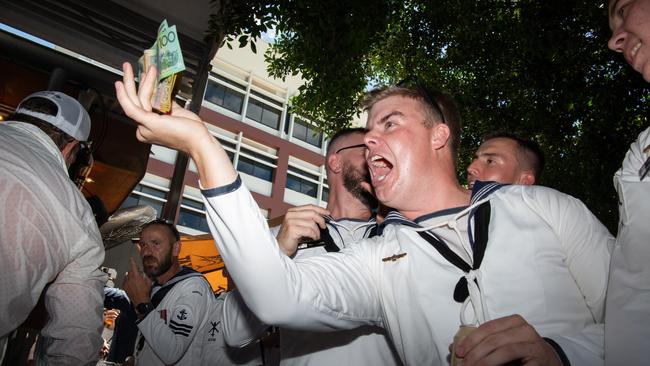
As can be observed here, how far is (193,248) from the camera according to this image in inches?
439

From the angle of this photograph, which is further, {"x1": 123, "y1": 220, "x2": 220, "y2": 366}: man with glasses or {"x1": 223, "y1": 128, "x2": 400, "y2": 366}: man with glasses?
{"x1": 123, "y1": 220, "x2": 220, "y2": 366}: man with glasses

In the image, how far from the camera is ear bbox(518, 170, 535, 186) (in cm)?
348

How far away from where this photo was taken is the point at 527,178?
352 centimetres

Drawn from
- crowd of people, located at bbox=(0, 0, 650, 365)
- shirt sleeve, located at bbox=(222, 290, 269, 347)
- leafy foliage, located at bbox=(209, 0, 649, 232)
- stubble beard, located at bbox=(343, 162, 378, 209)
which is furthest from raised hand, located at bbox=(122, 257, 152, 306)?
leafy foliage, located at bbox=(209, 0, 649, 232)

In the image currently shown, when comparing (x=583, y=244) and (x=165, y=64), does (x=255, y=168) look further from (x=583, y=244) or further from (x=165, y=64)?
(x=583, y=244)

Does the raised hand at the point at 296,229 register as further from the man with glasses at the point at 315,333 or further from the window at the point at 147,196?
the window at the point at 147,196

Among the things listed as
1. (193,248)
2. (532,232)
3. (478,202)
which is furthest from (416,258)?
(193,248)

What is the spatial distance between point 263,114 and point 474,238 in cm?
3180

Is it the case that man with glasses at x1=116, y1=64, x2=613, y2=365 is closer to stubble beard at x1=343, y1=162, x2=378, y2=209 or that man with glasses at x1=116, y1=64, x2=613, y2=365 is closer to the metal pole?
stubble beard at x1=343, y1=162, x2=378, y2=209

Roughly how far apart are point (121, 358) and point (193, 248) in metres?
5.78

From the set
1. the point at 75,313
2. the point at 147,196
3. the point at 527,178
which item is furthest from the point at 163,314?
the point at 147,196

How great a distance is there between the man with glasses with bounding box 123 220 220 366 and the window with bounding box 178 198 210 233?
22.9 m

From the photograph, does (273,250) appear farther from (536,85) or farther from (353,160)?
(536,85)

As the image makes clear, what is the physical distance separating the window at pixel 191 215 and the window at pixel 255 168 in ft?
14.7
